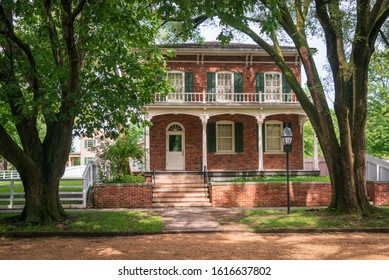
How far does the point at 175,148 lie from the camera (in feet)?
73.8

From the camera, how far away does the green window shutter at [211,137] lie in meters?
22.4

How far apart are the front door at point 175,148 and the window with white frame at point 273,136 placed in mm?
4828

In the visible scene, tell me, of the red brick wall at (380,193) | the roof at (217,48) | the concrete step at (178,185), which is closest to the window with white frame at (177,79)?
the roof at (217,48)

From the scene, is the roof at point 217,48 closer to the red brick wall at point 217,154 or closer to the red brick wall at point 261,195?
the red brick wall at point 217,154

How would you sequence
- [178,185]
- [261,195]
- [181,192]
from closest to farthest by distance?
[261,195], [181,192], [178,185]

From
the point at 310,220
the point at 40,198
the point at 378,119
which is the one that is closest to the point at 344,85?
the point at 310,220

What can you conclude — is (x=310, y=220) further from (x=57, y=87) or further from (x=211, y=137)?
(x=211, y=137)

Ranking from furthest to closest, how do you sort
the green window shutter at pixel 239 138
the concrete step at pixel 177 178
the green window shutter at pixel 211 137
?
the green window shutter at pixel 239 138
the green window shutter at pixel 211 137
the concrete step at pixel 177 178

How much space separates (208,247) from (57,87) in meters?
6.14

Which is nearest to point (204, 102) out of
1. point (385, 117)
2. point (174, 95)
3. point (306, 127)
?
point (174, 95)

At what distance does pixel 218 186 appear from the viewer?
54.3 ft

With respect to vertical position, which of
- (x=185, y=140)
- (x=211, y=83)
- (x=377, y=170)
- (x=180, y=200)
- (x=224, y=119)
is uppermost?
(x=211, y=83)

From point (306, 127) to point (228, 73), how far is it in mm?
26070

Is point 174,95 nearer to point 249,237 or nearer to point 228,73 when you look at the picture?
point 228,73
